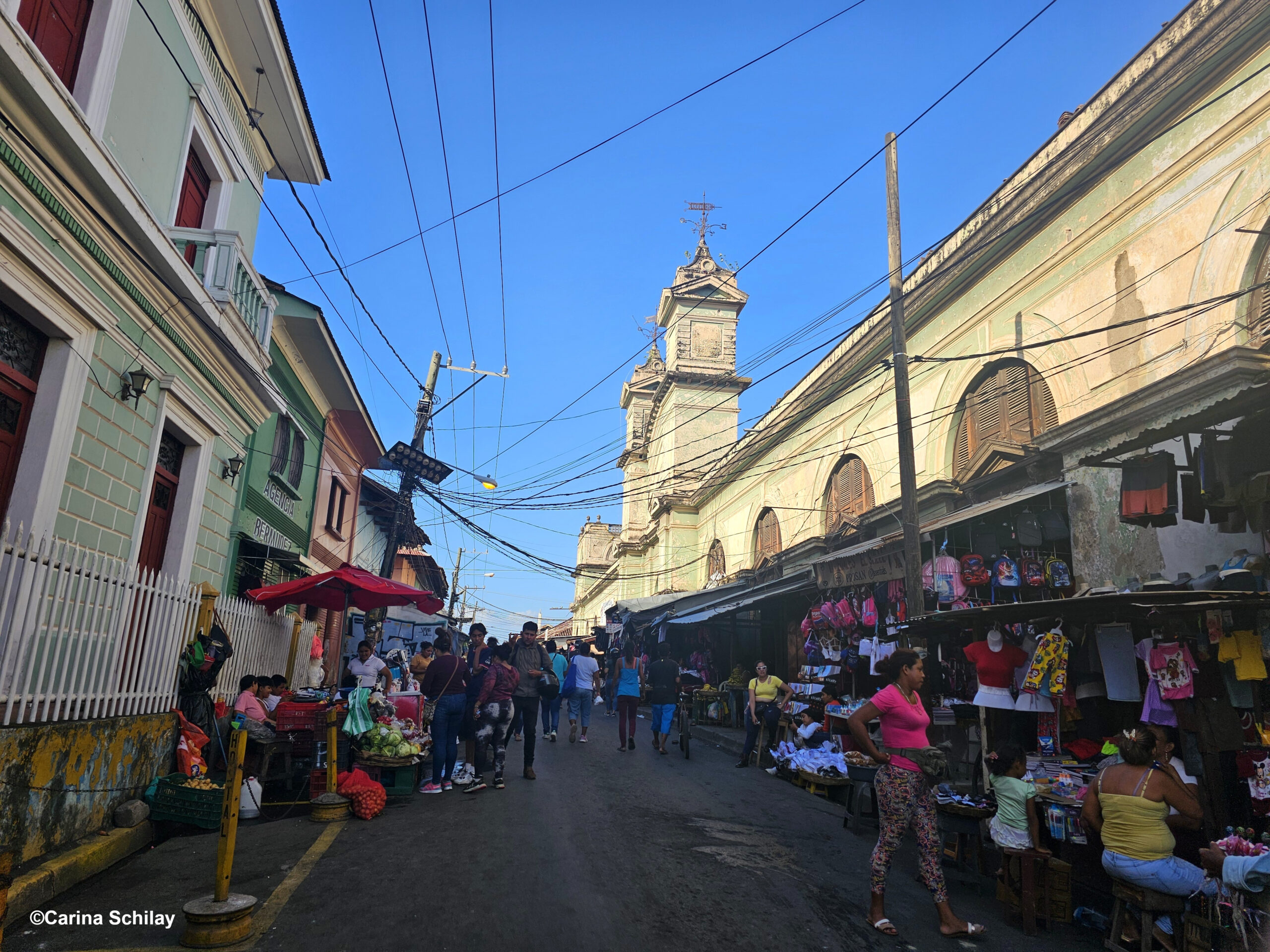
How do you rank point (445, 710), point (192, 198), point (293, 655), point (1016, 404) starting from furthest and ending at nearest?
point (293, 655) < point (1016, 404) < point (192, 198) < point (445, 710)

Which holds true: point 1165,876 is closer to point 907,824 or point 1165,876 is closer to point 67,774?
point 907,824

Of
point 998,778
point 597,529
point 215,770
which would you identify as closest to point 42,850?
point 215,770

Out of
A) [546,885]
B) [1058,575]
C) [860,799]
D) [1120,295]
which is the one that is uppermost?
[1120,295]

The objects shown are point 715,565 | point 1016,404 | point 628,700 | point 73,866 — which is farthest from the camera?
point 715,565


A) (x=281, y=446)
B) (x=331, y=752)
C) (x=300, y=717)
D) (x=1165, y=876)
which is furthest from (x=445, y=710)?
(x=281, y=446)

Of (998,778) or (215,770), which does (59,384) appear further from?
(998,778)

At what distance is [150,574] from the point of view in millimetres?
7414

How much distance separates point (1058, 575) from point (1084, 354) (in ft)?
10.0

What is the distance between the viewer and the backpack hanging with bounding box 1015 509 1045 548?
10.8 m

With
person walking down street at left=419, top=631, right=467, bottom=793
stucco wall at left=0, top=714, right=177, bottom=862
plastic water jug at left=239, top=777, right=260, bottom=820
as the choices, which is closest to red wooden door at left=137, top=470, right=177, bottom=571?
stucco wall at left=0, top=714, right=177, bottom=862

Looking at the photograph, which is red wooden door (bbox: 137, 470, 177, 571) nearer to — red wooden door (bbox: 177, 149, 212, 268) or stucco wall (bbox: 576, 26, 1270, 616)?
red wooden door (bbox: 177, 149, 212, 268)

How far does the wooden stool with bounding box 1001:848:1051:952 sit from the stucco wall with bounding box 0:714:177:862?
21.4ft

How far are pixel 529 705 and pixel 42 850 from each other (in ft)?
17.1

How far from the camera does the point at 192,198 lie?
10234 millimetres
